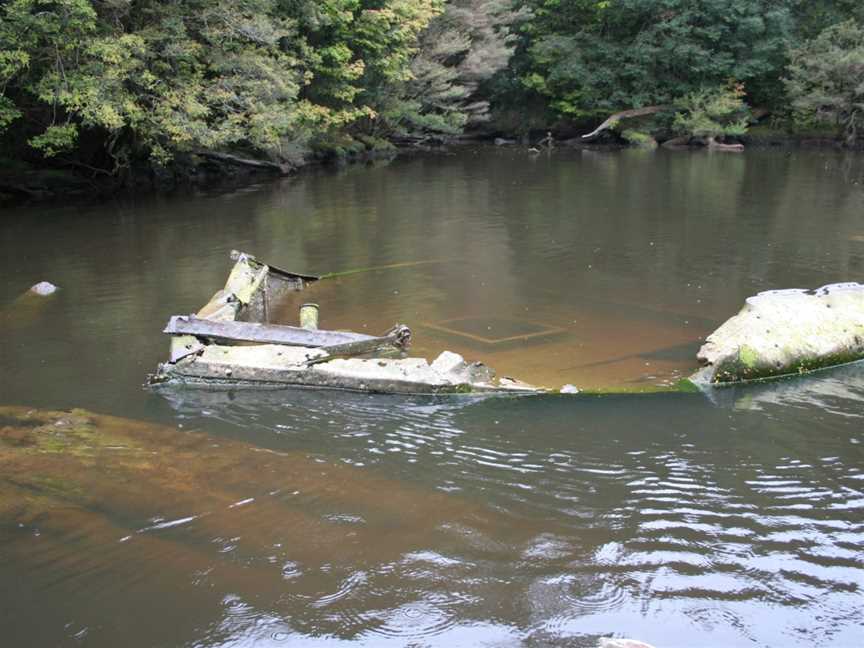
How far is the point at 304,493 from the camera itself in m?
5.32

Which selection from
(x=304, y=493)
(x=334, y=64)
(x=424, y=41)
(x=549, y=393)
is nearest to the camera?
(x=304, y=493)

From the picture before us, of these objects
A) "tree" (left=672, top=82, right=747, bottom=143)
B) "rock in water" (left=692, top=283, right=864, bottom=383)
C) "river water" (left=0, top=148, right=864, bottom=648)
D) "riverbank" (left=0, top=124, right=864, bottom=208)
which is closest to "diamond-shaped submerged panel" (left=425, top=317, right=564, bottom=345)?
"river water" (left=0, top=148, right=864, bottom=648)

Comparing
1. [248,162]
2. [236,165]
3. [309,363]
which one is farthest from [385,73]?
[309,363]

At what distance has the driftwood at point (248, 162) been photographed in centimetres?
2393

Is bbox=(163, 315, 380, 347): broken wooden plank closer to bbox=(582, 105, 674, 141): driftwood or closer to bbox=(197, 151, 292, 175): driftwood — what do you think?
bbox=(197, 151, 292, 175): driftwood

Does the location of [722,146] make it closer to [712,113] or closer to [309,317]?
[712,113]

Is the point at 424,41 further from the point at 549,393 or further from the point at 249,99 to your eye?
the point at 549,393

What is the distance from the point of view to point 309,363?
7121mm

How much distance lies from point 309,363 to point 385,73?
24.1m

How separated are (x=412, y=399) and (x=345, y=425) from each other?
2.31ft

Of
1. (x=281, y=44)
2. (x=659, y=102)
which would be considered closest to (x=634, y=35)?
(x=659, y=102)

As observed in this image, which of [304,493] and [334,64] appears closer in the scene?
[304,493]

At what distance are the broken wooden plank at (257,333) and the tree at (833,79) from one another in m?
31.0

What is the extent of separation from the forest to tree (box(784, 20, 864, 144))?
0.27ft
